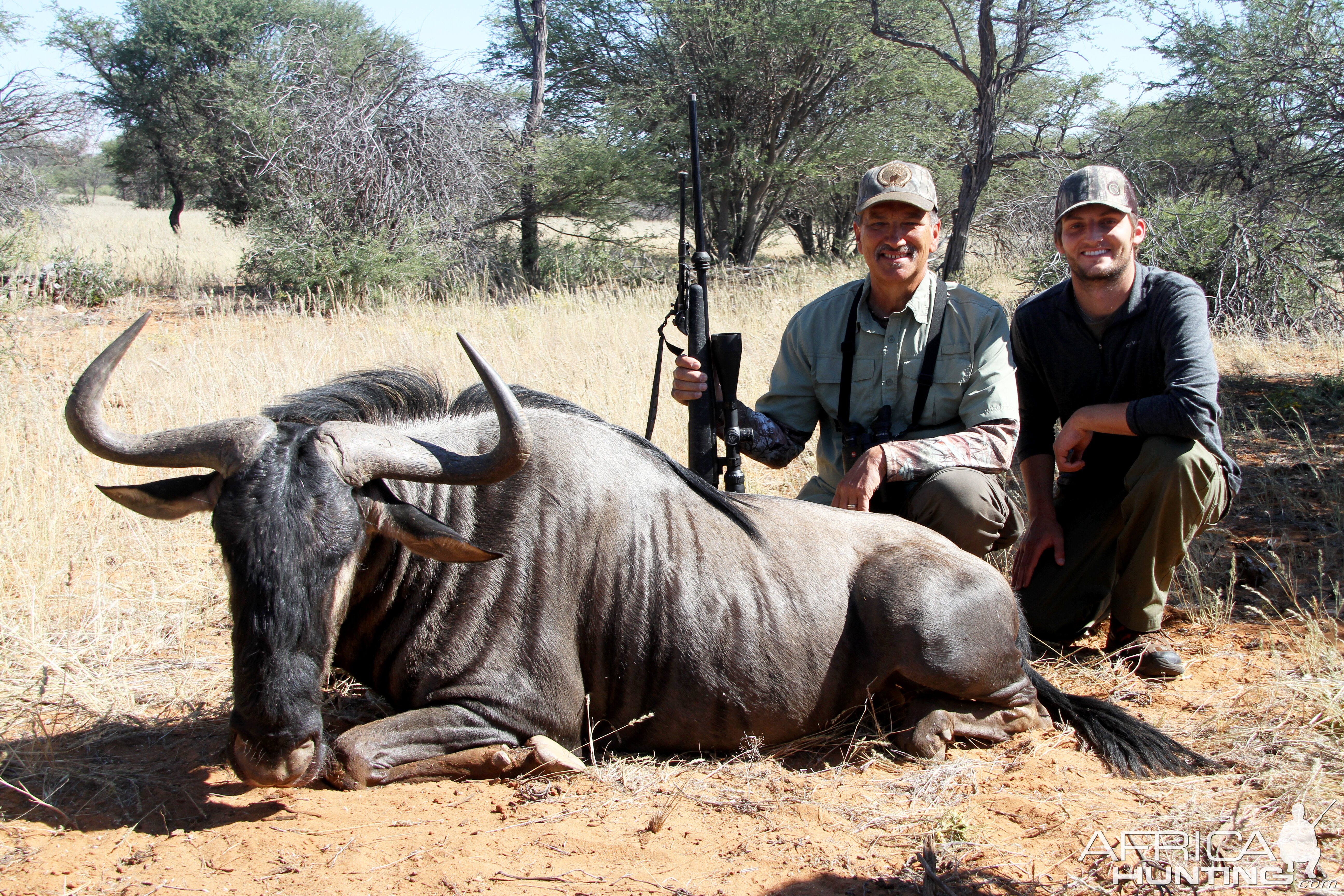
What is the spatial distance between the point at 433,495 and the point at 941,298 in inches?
97.1

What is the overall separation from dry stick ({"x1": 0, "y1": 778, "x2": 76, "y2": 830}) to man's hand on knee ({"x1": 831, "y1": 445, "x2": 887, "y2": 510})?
276 centimetres

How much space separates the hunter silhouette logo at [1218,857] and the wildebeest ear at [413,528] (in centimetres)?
198

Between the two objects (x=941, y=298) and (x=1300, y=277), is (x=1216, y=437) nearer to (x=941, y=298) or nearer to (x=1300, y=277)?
(x=941, y=298)

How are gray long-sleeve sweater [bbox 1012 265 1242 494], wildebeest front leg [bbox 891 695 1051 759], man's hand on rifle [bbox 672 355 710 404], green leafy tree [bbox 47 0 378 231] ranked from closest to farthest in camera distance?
wildebeest front leg [bbox 891 695 1051 759]
gray long-sleeve sweater [bbox 1012 265 1242 494]
man's hand on rifle [bbox 672 355 710 404]
green leafy tree [bbox 47 0 378 231]

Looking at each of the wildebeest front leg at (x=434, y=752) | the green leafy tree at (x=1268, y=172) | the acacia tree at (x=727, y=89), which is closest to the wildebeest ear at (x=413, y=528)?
the wildebeest front leg at (x=434, y=752)

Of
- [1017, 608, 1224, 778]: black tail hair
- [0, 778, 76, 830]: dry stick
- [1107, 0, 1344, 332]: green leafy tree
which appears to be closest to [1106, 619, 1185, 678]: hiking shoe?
[1017, 608, 1224, 778]: black tail hair

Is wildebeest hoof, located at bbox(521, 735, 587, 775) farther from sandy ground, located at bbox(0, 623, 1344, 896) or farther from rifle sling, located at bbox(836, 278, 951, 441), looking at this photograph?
rifle sling, located at bbox(836, 278, 951, 441)

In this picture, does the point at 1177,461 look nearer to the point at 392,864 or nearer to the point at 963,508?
the point at 963,508

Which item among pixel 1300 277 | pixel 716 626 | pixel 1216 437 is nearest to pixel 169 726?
pixel 716 626

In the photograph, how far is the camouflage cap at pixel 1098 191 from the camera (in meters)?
4.31

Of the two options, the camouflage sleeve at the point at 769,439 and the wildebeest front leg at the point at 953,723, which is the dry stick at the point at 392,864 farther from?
the camouflage sleeve at the point at 769,439

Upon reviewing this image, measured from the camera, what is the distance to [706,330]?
445 centimetres

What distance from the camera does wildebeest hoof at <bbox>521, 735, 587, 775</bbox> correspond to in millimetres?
3145

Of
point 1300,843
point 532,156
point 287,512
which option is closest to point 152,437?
point 287,512
